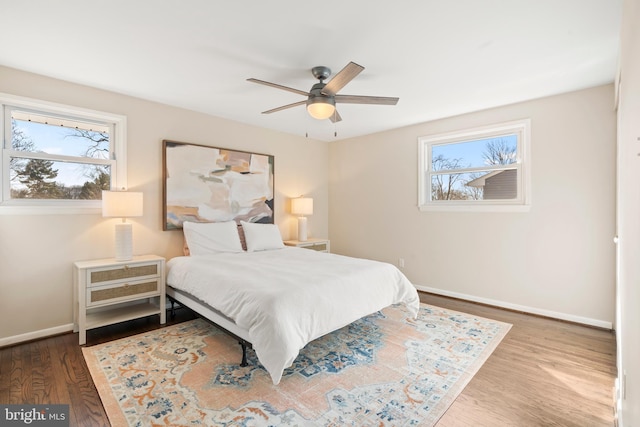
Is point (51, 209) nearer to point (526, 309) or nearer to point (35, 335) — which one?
point (35, 335)

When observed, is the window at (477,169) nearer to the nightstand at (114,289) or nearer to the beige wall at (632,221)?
the beige wall at (632,221)

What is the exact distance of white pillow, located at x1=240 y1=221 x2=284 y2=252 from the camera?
13.2 feet

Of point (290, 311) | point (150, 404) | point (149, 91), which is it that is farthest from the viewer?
point (149, 91)

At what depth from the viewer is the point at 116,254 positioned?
309cm

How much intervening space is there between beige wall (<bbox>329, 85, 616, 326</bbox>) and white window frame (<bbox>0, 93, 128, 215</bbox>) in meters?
3.59

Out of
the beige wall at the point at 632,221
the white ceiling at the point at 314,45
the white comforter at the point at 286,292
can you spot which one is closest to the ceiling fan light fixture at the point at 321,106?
the white ceiling at the point at 314,45

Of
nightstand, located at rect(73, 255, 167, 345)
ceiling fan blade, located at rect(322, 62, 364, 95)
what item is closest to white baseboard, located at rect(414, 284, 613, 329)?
ceiling fan blade, located at rect(322, 62, 364, 95)

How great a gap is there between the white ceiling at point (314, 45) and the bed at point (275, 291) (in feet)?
6.05

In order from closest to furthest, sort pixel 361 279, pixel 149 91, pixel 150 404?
pixel 150 404 < pixel 361 279 < pixel 149 91

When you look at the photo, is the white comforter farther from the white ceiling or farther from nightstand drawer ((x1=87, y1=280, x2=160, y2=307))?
the white ceiling

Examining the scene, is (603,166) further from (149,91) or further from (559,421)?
(149,91)

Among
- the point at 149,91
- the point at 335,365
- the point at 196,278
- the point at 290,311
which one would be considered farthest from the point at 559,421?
the point at 149,91

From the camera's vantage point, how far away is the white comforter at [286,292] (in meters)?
2.05

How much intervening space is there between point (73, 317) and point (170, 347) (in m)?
1.26
